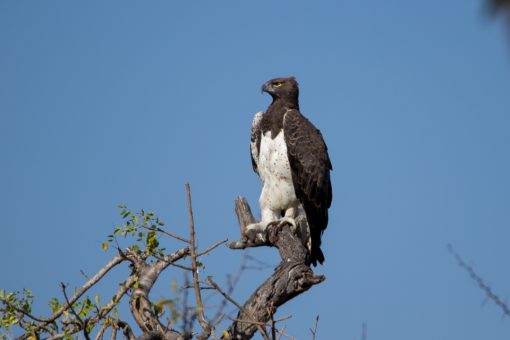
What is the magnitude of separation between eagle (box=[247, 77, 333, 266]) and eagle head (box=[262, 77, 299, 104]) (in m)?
0.36

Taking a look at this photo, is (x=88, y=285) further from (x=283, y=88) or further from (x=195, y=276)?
(x=283, y=88)

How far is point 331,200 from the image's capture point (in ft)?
26.0

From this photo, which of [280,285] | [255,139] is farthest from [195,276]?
[255,139]

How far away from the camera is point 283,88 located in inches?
332

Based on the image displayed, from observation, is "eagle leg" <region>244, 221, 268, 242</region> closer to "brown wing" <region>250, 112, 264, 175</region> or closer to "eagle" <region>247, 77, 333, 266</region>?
"eagle" <region>247, 77, 333, 266</region>

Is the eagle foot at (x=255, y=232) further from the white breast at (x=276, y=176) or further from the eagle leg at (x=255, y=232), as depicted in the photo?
the white breast at (x=276, y=176)

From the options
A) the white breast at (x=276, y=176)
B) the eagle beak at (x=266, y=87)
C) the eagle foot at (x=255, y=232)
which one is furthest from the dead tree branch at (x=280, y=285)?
the eagle beak at (x=266, y=87)

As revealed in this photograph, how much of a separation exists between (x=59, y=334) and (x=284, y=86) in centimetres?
469

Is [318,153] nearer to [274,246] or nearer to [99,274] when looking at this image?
[274,246]

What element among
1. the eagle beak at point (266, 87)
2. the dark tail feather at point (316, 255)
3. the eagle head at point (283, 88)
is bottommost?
the dark tail feather at point (316, 255)

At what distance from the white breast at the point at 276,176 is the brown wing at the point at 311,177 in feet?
0.25

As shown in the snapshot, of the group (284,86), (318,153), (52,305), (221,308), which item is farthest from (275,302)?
(284,86)

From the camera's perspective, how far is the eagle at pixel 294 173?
301 inches

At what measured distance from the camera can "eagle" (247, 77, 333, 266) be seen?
766 centimetres
